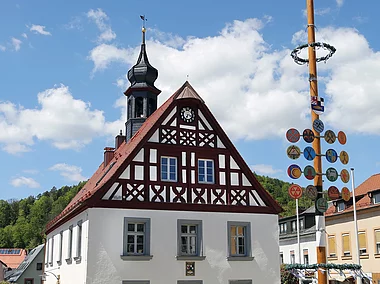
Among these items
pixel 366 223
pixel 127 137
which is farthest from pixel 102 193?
pixel 366 223

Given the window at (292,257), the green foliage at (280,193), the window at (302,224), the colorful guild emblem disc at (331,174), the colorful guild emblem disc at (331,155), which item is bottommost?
the window at (292,257)

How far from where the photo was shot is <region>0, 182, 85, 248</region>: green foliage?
117 metres

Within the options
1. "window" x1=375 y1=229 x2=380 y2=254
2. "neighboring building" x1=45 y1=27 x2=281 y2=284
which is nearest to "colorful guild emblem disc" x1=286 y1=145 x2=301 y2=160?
"neighboring building" x1=45 y1=27 x2=281 y2=284

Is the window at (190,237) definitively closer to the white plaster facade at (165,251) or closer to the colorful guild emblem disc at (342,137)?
the white plaster facade at (165,251)

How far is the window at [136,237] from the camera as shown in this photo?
65.5ft

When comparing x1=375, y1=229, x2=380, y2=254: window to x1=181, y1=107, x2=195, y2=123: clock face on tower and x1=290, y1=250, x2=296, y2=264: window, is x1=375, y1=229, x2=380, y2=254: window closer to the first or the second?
x1=290, y1=250, x2=296, y2=264: window

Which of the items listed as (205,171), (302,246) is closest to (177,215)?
(205,171)

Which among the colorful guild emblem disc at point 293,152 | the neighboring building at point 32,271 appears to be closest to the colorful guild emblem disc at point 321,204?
the colorful guild emblem disc at point 293,152

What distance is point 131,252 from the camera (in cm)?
2003

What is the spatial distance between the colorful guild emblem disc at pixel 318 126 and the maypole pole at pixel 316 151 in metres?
0.10

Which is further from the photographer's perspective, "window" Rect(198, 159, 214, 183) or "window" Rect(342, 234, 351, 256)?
"window" Rect(342, 234, 351, 256)

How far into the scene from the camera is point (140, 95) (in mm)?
27812

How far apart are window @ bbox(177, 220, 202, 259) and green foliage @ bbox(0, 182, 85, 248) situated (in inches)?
3626

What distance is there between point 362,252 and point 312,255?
7051 millimetres
